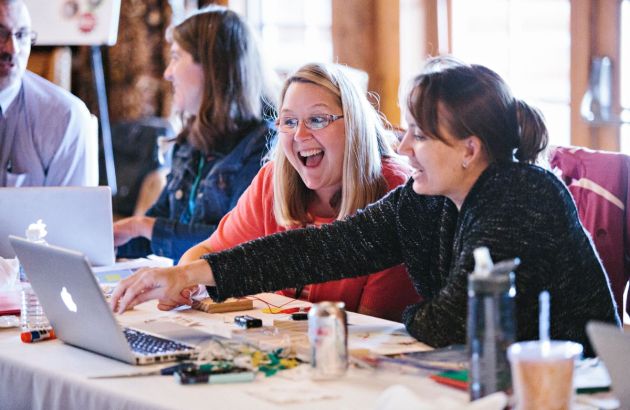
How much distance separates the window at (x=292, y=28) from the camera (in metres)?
4.85

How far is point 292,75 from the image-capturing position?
2574 millimetres

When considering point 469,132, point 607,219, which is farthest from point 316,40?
point 469,132

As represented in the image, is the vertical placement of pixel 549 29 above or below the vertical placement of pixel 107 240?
above

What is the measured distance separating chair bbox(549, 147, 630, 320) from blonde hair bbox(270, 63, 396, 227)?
1.64ft

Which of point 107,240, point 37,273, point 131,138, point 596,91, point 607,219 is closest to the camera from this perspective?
point 37,273

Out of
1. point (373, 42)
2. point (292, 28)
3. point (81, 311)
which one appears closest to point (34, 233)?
point (81, 311)

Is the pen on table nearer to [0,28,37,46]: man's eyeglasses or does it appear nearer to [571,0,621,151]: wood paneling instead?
[0,28,37,46]: man's eyeglasses

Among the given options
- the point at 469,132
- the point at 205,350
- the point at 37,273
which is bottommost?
the point at 205,350

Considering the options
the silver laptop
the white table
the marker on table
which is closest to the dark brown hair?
the white table

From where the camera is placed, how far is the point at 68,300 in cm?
182

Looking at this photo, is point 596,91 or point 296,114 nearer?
point 296,114

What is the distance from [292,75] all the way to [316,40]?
237 cm

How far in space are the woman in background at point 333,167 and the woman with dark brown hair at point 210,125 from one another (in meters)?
0.71

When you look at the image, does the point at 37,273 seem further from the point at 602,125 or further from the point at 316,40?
the point at 316,40
